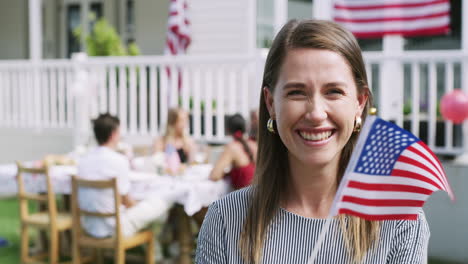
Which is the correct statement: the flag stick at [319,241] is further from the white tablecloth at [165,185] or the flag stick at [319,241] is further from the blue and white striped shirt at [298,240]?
the white tablecloth at [165,185]

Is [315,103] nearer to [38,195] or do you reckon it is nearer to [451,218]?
[38,195]

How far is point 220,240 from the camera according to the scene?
5.77 feet

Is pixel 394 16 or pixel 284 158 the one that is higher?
pixel 394 16

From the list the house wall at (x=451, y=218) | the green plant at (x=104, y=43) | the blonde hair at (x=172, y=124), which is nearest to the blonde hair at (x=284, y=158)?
the house wall at (x=451, y=218)

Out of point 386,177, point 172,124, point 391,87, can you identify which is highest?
point 391,87

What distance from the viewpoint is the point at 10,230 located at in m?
8.37

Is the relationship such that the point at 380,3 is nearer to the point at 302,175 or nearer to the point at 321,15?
the point at 321,15

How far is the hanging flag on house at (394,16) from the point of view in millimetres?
8391

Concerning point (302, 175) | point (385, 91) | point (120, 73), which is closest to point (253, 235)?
point (302, 175)

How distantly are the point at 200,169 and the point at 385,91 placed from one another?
8.18ft

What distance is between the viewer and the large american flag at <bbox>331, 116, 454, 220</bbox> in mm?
1599

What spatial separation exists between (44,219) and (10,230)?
2.02 meters

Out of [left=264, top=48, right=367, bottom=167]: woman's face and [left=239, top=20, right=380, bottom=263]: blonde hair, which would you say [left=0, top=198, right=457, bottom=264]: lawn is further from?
[left=264, top=48, right=367, bottom=167]: woman's face

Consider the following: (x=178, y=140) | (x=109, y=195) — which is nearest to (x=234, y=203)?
(x=109, y=195)
